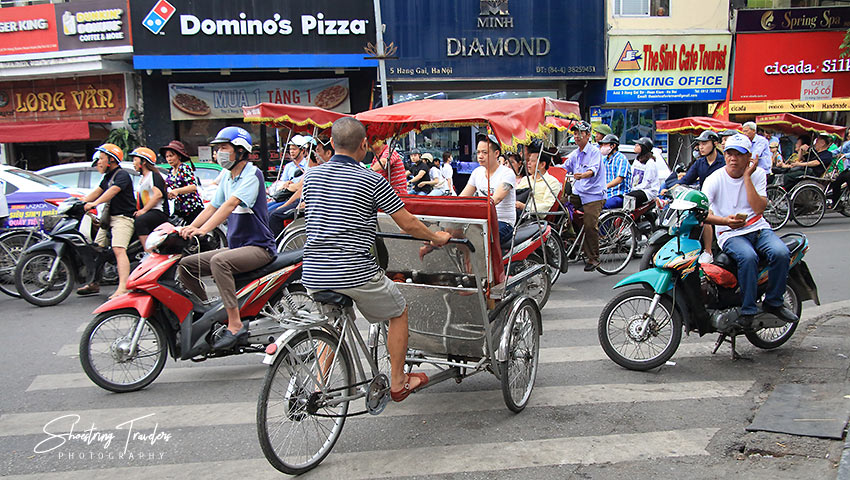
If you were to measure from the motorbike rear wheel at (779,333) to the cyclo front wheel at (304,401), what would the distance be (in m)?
3.65

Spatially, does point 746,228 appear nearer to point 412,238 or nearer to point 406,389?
point 412,238

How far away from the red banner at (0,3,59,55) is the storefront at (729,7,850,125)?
739 inches

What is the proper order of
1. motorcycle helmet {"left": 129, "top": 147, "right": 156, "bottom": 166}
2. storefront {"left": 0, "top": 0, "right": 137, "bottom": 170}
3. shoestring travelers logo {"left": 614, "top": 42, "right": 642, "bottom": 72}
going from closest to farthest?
motorcycle helmet {"left": 129, "top": 147, "right": 156, "bottom": 166} → storefront {"left": 0, "top": 0, "right": 137, "bottom": 170} → shoestring travelers logo {"left": 614, "top": 42, "right": 642, "bottom": 72}

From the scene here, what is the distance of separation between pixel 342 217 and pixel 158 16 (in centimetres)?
1571

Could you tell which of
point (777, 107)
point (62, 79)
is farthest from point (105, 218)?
point (777, 107)

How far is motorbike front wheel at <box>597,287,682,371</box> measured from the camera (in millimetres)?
5266

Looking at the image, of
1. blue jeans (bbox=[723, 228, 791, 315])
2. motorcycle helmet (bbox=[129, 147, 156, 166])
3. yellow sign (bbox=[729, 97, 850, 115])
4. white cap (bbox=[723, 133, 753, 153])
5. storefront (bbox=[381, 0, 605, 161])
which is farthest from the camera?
yellow sign (bbox=[729, 97, 850, 115])

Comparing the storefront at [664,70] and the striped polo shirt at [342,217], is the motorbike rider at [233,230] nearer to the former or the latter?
the striped polo shirt at [342,217]

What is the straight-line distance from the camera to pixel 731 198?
558 centimetres

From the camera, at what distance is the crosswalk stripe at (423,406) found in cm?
464

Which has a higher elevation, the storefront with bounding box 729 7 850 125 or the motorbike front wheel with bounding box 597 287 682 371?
the storefront with bounding box 729 7 850 125

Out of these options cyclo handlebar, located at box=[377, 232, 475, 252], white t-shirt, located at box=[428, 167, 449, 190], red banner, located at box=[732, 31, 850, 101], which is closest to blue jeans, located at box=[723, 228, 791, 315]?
cyclo handlebar, located at box=[377, 232, 475, 252]

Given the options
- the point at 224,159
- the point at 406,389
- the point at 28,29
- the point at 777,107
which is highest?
the point at 28,29

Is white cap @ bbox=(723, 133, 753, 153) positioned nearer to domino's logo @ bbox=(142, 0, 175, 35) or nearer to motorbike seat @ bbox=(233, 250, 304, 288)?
motorbike seat @ bbox=(233, 250, 304, 288)
